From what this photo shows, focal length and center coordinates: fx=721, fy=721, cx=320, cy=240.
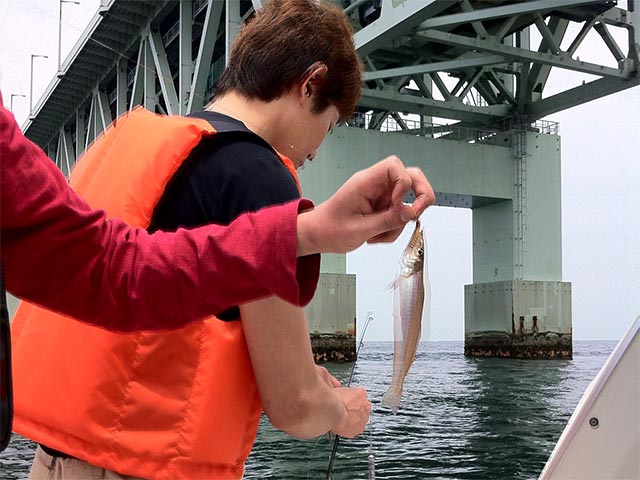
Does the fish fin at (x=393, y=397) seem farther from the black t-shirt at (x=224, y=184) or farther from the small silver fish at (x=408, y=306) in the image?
the black t-shirt at (x=224, y=184)

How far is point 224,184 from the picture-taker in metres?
1.06

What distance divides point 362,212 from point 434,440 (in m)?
9.47

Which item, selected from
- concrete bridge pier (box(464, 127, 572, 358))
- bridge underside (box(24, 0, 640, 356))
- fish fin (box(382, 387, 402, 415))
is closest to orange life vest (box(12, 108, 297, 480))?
fish fin (box(382, 387, 402, 415))

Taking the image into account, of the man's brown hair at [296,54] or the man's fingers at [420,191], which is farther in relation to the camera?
the man's brown hair at [296,54]

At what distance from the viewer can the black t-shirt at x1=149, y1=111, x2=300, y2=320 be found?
104 centimetres

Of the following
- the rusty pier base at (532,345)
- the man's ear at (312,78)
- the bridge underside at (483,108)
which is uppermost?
the bridge underside at (483,108)

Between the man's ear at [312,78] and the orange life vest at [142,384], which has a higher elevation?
the man's ear at [312,78]

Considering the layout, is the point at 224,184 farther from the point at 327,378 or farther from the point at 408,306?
the point at 327,378

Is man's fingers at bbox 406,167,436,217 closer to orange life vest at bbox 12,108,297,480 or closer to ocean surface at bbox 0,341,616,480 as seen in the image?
orange life vest at bbox 12,108,297,480

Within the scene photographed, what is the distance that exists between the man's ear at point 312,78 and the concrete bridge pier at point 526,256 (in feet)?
79.8

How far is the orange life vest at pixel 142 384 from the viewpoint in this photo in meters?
1.05

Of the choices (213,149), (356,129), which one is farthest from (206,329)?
(356,129)

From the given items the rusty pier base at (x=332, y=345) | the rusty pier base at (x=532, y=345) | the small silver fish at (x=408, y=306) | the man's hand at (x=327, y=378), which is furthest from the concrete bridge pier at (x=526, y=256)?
the small silver fish at (x=408, y=306)

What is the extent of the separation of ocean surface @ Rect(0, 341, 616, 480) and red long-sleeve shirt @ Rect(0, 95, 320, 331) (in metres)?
2.55
